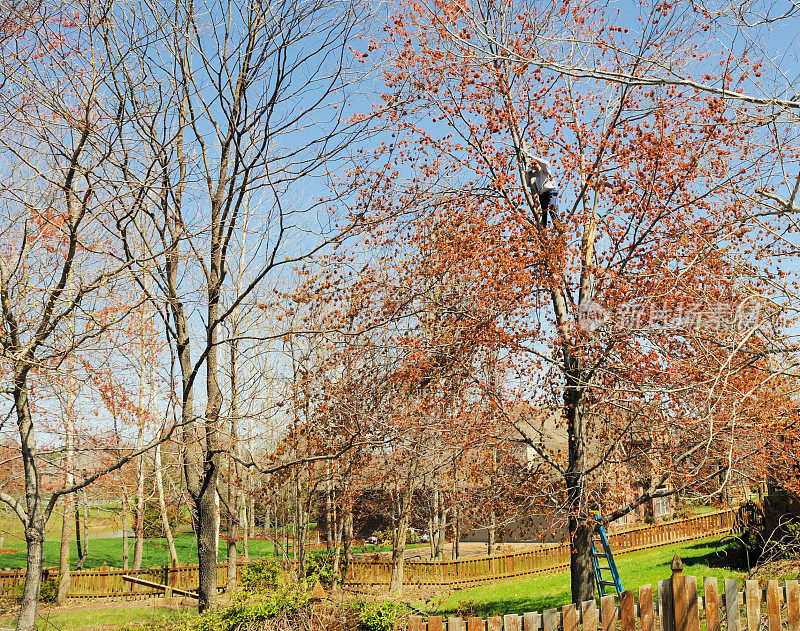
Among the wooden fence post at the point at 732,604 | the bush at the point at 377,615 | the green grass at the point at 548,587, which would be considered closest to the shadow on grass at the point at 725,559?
the green grass at the point at 548,587

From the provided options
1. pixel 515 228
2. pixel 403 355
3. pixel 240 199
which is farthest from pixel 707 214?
pixel 240 199

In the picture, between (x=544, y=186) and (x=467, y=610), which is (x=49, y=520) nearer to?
(x=467, y=610)

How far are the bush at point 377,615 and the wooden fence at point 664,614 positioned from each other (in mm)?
1039

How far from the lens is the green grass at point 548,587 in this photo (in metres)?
12.0

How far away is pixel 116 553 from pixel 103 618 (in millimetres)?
23868

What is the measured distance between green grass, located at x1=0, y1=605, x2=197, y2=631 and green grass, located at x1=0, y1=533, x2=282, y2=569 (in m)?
10.4

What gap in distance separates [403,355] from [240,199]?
4533 mm

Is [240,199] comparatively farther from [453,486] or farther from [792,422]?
[453,486]

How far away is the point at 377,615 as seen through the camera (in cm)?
639

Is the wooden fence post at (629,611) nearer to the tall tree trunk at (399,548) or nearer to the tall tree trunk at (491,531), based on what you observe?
the tall tree trunk at (491,531)

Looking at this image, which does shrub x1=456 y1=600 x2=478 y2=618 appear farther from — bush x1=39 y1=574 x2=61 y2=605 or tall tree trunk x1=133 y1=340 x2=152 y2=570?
bush x1=39 y1=574 x2=61 y2=605

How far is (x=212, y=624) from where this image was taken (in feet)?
20.5

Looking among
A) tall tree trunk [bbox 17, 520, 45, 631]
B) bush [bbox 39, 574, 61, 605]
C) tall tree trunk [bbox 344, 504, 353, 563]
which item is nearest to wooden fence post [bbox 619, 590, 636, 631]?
tall tree trunk [bbox 17, 520, 45, 631]
